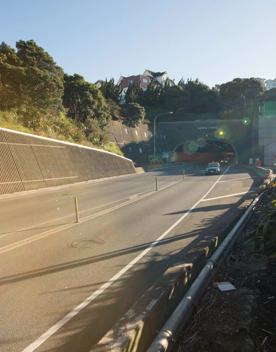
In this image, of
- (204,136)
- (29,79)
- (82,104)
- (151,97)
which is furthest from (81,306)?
(151,97)

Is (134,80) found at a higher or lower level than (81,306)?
higher

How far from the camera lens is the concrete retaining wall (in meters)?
30.0

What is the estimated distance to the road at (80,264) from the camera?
578 centimetres

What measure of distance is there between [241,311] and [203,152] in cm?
10273

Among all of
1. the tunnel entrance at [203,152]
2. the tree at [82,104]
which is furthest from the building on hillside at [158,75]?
the tree at [82,104]

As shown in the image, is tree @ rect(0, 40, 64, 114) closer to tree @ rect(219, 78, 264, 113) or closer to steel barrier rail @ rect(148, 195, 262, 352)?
steel barrier rail @ rect(148, 195, 262, 352)

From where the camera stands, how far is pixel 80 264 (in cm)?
927

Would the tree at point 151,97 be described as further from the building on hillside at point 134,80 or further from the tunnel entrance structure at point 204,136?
the building on hillside at point 134,80

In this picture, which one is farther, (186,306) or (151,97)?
(151,97)

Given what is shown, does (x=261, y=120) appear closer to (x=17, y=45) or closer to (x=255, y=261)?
(x=17, y=45)

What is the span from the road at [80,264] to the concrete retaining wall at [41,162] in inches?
441

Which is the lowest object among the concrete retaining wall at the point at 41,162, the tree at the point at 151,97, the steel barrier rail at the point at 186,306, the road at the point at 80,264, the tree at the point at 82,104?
the road at the point at 80,264

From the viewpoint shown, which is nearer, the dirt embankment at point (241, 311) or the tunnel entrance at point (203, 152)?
the dirt embankment at point (241, 311)

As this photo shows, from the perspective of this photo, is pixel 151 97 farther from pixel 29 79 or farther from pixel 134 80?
pixel 29 79
